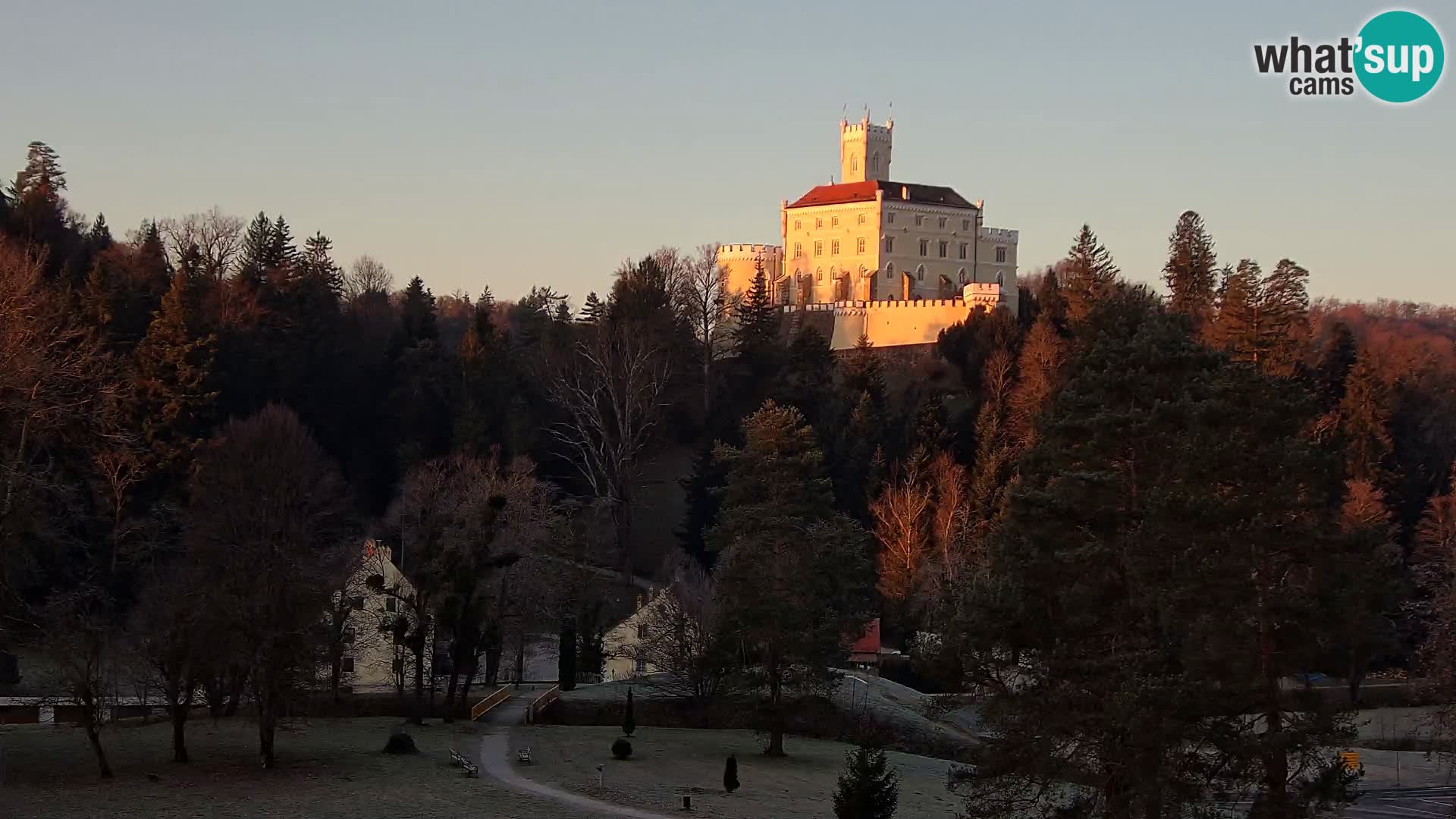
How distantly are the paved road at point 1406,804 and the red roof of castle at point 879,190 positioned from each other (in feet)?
252

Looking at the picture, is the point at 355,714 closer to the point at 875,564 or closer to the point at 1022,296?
the point at 875,564

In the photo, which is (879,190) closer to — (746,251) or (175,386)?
(746,251)

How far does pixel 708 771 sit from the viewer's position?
37.4 m

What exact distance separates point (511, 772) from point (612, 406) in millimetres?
37978

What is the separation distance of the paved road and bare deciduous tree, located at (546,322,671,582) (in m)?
32.4

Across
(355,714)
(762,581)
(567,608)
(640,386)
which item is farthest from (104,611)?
(640,386)

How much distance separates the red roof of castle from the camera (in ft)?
381

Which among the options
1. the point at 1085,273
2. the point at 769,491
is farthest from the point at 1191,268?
the point at 769,491

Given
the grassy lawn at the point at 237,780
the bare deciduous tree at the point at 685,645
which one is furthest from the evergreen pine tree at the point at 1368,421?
the grassy lawn at the point at 237,780

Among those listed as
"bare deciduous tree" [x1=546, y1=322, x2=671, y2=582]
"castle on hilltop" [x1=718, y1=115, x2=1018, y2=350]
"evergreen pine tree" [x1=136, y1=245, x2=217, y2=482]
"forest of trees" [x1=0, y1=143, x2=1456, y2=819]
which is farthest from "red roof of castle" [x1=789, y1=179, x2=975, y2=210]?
"evergreen pine tree" [x1=136, y1=245, x2=217, y2=482]

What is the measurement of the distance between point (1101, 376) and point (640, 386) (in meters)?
47.6

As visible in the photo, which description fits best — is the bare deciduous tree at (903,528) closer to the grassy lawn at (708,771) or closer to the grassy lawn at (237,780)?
the grassy lawn at (708,771)

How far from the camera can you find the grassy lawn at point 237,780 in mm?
29281

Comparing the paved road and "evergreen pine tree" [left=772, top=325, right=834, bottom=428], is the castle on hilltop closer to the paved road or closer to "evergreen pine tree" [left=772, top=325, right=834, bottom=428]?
"evergreen pine tree" [left=772, top=325, right=834, bottom=428]
